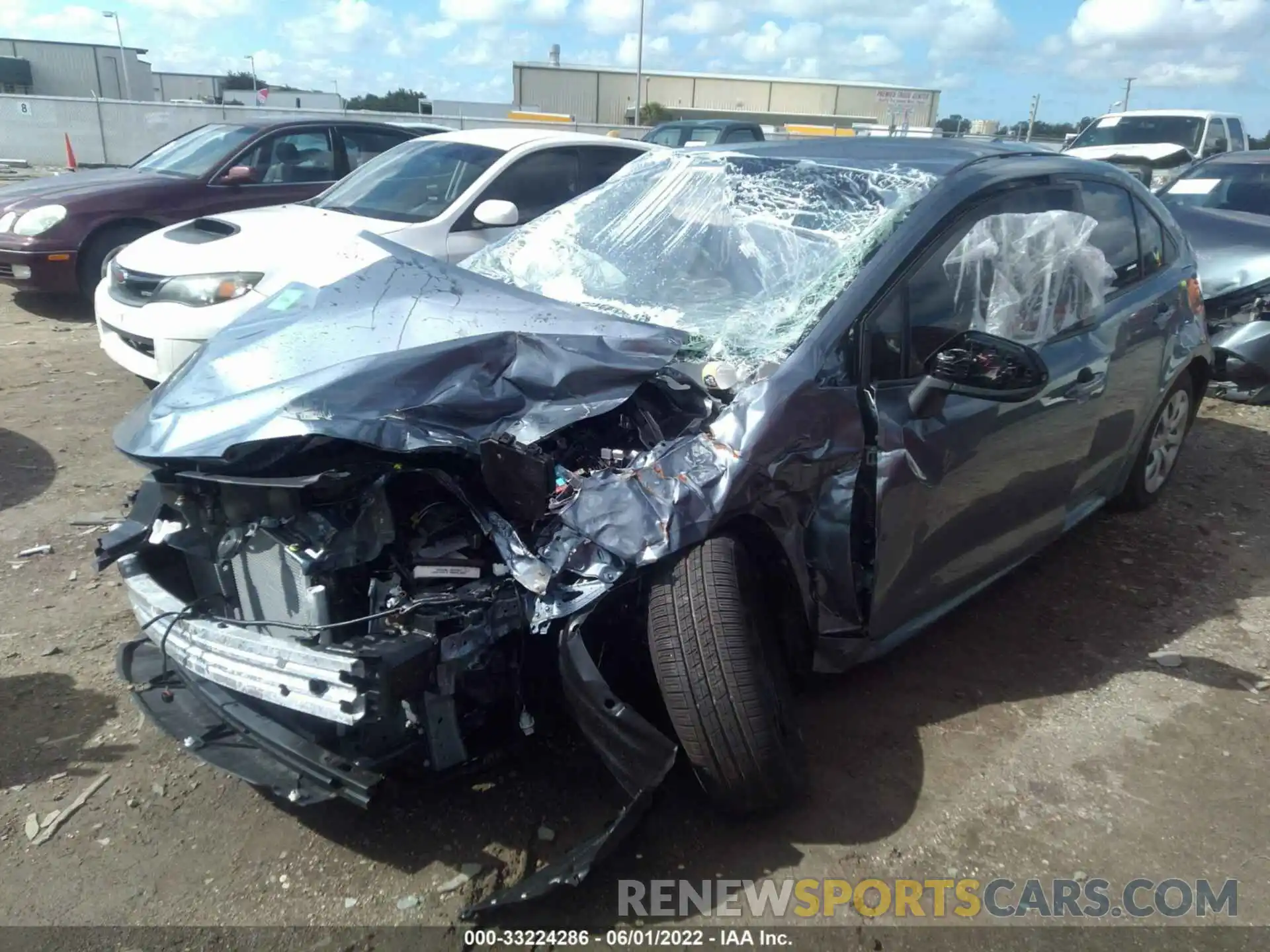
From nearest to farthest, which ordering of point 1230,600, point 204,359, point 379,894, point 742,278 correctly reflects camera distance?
1. point 379,894
2. point 204,359
3. point 742,278
4. point 1230,600

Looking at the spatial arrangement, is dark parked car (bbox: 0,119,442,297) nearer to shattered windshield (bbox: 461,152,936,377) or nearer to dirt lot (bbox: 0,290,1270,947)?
dirt lot (bbox: 0,290,1270,947)

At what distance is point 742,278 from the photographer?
320 centimetres

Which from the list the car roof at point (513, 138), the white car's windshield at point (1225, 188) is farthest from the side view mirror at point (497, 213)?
the white car's windshield at point (1225, 188)

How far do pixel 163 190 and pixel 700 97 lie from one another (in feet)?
157

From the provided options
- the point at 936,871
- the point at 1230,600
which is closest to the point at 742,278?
the point at 936,871

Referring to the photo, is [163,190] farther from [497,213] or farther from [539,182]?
[497,213]

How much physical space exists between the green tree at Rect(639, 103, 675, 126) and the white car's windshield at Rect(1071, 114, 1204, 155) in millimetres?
32487

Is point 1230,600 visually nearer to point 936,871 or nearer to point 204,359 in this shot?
point 936,871

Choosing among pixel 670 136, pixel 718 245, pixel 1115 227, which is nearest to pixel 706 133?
pixel 670 136

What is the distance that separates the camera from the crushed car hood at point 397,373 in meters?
2.36

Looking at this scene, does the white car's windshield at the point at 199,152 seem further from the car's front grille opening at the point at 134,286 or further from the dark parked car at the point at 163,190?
the car's front grille opening at the point at 134,286

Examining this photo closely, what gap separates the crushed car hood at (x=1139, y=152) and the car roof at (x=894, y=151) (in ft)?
11.9

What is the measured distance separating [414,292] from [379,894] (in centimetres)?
175

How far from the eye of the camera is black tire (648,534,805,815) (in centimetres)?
235
